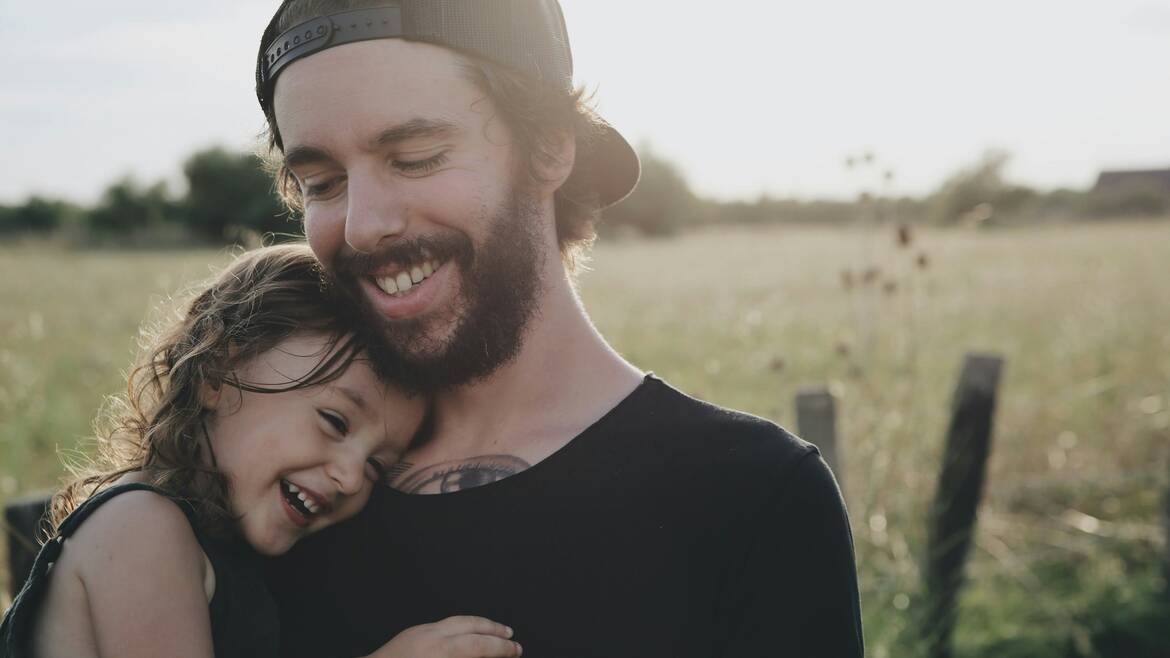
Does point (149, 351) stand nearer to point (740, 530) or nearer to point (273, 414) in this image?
point (273, 414)

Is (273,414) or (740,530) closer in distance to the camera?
(740,530)

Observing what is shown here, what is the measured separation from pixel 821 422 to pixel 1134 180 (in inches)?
2184

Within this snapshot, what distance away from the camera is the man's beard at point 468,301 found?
5.55 ft

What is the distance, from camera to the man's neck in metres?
1.66

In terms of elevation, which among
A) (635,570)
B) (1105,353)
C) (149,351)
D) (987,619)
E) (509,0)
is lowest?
(987,619)

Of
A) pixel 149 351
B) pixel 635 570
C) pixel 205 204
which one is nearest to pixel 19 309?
pixel 149 351

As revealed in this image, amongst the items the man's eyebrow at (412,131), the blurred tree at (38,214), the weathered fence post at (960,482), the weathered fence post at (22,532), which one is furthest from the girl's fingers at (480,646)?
the blurred tree at (38,214)

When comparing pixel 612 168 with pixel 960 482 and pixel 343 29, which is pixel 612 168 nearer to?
pixel 343 29

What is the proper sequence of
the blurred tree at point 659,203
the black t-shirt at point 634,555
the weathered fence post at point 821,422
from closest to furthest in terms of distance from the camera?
the black t-shirt at point 634,555 < the weathered fence post at point 821,422 < the blurred tree at point 659,203

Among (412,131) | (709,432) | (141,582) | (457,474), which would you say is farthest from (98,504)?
(709,432)

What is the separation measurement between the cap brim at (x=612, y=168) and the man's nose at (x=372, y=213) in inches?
24.6

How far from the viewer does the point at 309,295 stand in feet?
6.48

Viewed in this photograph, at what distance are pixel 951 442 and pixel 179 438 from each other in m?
3.01

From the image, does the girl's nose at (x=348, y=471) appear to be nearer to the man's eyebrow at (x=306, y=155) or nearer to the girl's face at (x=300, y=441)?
the girl's face at (x=300, y=441)
